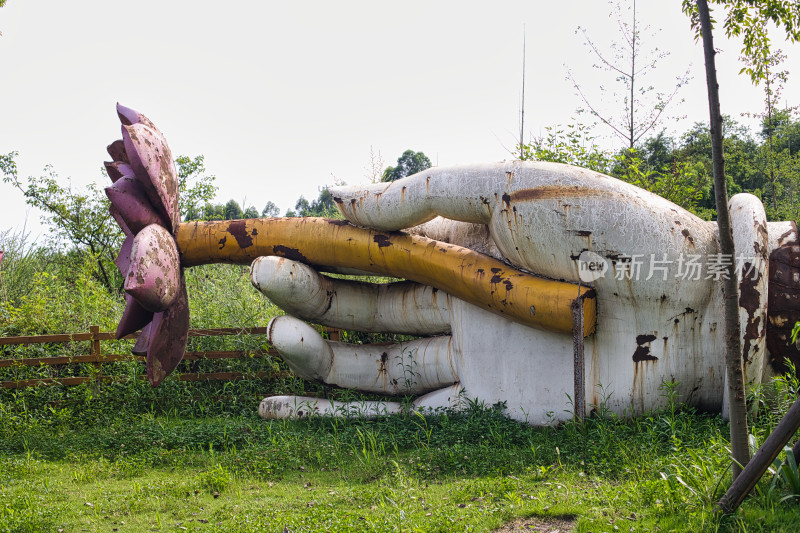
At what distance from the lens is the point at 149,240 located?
529cm

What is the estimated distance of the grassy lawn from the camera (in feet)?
11.0

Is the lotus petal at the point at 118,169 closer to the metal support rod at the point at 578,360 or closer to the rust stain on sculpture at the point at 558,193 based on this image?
→ the rust stain on sculpture at the point at 558,193

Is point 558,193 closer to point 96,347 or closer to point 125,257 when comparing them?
point 125,257

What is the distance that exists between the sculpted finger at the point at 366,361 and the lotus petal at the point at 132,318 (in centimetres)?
110

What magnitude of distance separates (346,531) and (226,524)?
2.36 feet

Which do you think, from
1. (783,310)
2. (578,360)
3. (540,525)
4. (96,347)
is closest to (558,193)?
(578,360)

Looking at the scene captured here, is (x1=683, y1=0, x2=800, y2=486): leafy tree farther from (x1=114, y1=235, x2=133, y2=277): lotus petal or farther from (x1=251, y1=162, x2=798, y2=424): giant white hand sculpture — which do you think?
(x1=114, y1=235, x2=133, y2=277): lotus petal

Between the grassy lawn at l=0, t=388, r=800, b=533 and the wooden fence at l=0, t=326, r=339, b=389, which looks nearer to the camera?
the grassy lawn at l=0, t=388, r=800, b=533

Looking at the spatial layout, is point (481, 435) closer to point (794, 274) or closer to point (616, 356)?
point (616, 356)

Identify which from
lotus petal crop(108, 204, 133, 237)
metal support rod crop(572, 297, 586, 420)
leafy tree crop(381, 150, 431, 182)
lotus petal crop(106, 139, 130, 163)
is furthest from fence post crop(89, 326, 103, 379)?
leafy tree crop(381, 150, 431, 182)

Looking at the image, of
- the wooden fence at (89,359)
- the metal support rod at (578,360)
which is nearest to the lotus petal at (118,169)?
the wooden fence at (89,359)

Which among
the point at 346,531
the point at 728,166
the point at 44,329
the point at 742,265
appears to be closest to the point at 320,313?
the point at 346,531

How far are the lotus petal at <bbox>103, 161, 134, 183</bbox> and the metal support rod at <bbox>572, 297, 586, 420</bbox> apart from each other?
3.62 metres

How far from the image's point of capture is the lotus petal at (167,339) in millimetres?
5574
